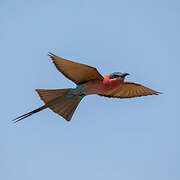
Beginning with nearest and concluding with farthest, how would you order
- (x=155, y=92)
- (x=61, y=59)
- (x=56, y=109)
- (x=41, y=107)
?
(x=61, y=59) < (x=41, y=107) < (x=56, y=109) < (x=155, y=92)

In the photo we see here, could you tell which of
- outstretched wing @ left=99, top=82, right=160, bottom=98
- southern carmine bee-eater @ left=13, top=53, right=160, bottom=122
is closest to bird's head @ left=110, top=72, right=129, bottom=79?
southern carmine bee-eater @ left=13, top=53, right=160, bottom=122

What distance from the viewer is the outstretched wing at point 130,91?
21.2 ft

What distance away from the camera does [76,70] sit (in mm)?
5660

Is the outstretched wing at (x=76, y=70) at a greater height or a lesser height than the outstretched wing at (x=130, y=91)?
greater

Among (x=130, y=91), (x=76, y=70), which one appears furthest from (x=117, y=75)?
(x=130, y=91)

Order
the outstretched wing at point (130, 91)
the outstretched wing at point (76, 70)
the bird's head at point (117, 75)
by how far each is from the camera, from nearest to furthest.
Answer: the outstretched wing at point (76, 70)
the bird's head at point (117, 75)
the outstretched wing at point (130, 91)

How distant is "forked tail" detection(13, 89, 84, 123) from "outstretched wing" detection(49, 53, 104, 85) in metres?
0.30

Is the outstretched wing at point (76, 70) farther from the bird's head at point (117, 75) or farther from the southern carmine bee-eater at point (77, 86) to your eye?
the bird's head at point (117, 75)

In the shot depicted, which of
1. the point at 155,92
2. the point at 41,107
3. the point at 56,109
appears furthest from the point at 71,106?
the point at 155,92

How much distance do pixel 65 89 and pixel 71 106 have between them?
1.25ft

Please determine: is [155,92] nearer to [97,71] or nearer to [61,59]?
[97,71]

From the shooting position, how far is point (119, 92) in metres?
6.66

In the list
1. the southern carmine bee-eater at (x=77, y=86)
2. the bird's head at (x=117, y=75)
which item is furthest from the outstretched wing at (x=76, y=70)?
the bird's head at (x=117, y=75)

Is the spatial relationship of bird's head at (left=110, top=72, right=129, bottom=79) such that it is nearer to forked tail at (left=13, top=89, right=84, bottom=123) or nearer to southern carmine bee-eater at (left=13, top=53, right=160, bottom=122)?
southern carmine bee-eater at (left=13, top=53, right=160, bottom=122)
